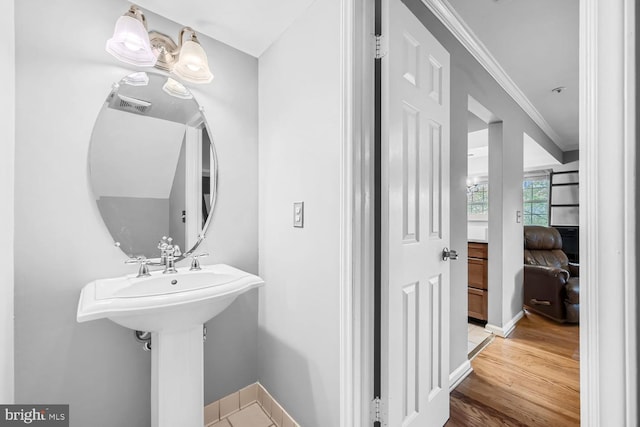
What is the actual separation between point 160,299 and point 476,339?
104 inches

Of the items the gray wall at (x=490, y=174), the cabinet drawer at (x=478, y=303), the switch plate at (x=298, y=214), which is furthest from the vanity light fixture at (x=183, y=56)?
the cabinet drawer at (x=478, y=303)

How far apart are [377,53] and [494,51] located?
1550mm

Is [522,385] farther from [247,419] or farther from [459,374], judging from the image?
[247,419]

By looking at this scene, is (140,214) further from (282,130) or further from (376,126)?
(376,126)

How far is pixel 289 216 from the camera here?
1.41 metres

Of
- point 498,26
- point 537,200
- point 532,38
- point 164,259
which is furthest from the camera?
point 537,200

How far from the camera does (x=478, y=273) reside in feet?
8.80

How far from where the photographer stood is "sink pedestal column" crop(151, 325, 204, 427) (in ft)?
3.58

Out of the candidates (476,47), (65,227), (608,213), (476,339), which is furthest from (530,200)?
(65,227)

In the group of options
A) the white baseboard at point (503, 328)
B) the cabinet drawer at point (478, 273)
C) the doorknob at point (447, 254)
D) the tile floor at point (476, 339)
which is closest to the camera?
the doorknob at point (447, 254)

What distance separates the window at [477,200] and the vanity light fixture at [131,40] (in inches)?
222

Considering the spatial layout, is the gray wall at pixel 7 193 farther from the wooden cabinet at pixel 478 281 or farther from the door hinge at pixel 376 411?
the wooden cabinet at pixel 478 281

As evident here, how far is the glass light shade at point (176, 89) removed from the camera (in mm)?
1385

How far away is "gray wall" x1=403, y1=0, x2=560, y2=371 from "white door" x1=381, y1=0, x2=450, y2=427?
14.9 inches
